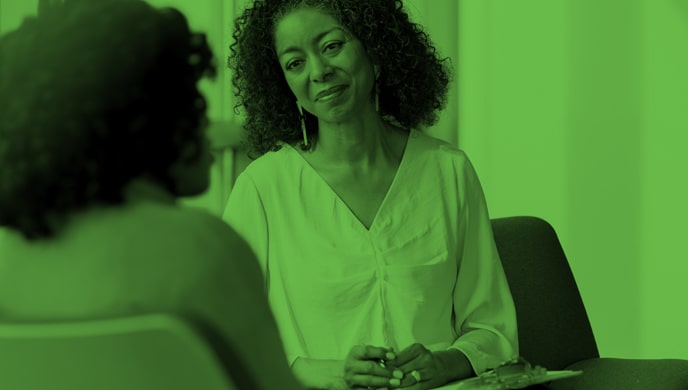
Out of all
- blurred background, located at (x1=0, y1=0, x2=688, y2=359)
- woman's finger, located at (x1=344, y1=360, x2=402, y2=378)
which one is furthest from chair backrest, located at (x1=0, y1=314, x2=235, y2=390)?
blurred background, located at (x1=0, y1=0, x2=688, y2=359)

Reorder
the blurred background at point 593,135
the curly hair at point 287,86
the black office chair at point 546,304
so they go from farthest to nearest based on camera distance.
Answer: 1. the blurred background at point 593,135
2. the black office chair at point 546,304
3. the curly hair at point 287,86

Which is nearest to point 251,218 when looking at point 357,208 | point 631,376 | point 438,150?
point 357,208

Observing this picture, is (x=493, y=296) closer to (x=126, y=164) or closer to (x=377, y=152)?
(x=377, y=152)

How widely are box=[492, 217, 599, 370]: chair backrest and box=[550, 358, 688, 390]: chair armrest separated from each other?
9cm

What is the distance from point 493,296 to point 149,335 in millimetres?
1654

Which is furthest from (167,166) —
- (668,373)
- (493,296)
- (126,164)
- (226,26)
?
(226,26)

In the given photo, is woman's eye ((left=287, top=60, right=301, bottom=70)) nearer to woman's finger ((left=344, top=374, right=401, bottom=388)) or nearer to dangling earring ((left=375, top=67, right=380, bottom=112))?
dangling earring ((left=375, top=67, right=380, bottom=112))

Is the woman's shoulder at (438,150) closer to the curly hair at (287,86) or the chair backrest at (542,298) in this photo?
the curly hair at (287,86)

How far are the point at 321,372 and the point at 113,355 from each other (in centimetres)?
141

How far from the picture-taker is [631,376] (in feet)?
8.21

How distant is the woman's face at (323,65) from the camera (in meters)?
2.30

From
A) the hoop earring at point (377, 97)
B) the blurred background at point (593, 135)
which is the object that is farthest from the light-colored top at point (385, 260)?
the blurred background at point (593, 135)

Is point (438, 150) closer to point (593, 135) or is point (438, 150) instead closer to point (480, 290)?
point (480, 290)

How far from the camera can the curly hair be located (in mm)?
2438
